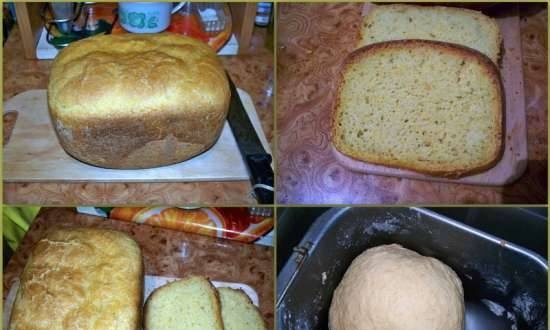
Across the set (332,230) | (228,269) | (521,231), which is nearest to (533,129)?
(521,231)

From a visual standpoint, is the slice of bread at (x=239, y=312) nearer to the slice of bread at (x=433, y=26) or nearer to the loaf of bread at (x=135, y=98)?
the loaf of bread at (x=135, y=98)

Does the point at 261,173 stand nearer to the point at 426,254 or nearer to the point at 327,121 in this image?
the point at 327,121

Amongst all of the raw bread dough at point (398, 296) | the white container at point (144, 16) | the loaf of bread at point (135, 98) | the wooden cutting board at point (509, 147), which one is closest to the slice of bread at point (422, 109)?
the wooden cutting board at point (509, 147)

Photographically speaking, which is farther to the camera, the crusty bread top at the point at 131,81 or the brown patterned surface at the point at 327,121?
the brown patterned surface at the point at 327,121

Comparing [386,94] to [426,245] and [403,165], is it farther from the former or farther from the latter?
[426,245]

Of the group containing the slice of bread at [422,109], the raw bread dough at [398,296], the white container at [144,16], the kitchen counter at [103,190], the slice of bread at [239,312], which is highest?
the white container at [144,16]

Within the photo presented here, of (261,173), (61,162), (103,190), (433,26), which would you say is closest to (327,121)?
(261,173)
